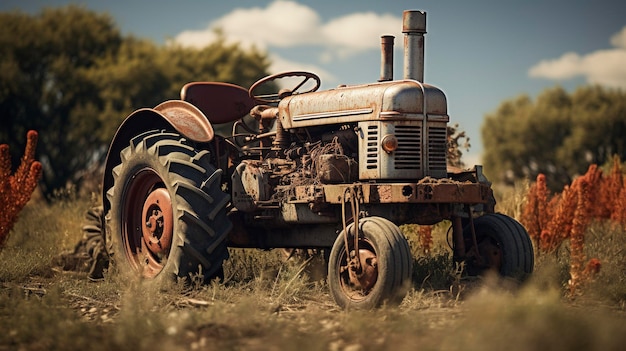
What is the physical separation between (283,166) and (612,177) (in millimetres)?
8586

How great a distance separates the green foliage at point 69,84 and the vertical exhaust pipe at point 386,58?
1825 cm

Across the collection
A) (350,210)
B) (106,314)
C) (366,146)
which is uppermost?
(366,146)

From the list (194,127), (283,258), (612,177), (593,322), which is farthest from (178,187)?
(612,177)

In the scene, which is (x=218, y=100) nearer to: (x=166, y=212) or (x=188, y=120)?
(x=188, y=120)

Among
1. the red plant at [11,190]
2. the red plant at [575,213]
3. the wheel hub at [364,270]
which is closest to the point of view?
the wheel hub at [364,270]

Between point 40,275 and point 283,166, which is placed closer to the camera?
point 283,166

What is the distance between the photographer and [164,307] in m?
7.56

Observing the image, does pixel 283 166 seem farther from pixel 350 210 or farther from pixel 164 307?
pixel 164 307

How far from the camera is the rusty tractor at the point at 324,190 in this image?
7750mm

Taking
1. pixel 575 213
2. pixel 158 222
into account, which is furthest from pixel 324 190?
pixel 575 213

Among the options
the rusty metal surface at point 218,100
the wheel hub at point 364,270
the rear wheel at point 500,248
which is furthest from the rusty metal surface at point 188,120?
the rear wheel at point 500,248

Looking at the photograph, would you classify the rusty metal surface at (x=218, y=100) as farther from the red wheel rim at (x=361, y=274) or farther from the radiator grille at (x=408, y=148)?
the red wheel rim at (x=361, y=274)

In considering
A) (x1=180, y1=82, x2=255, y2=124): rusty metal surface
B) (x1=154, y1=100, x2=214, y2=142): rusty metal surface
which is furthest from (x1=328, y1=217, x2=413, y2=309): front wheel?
(x1=180, y1=82, x2=255, y2=124): rusty metal surface

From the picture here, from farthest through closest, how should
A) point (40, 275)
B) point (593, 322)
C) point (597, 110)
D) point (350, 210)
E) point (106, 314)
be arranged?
1. point (597, 110)
2. point (40, 275)
3. point (350, 210)
4. point (106, 314)
5. point (593, 322)
